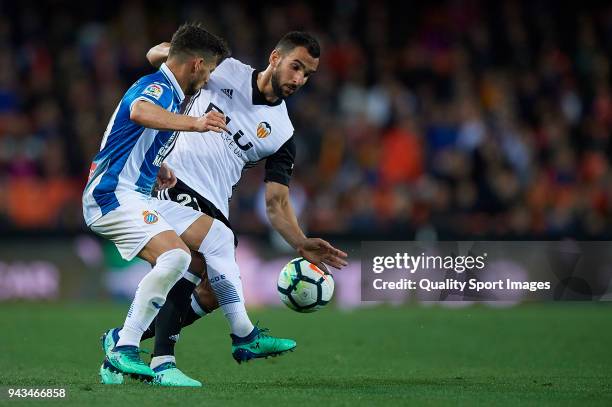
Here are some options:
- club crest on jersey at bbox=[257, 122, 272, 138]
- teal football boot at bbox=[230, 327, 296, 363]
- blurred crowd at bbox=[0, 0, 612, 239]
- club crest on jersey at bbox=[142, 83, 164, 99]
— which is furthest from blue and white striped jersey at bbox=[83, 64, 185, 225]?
blurred crowd at bbox=[0, 0, 612, 239]

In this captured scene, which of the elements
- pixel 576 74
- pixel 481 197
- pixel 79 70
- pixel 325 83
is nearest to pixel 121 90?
pixel 79 70

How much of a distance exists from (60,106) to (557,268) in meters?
8.25

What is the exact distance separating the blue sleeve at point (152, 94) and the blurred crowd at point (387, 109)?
26.4 feet

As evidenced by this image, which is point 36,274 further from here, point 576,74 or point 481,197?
point 576,74

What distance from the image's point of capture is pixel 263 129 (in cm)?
761

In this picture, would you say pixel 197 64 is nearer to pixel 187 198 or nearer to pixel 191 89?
pixel 191 89

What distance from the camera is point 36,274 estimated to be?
14.4m

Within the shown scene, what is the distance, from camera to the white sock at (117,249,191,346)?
21.5 ft

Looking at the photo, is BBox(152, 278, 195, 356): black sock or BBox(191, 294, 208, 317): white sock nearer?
A: BBox(152, 278, 195, 356): black sock

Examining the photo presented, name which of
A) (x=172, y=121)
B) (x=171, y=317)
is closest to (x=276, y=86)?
(x=172, y=121)

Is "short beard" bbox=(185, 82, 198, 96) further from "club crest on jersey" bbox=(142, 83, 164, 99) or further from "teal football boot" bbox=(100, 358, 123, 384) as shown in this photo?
"teal football boot" bbox=(100, 358, 123, 384)

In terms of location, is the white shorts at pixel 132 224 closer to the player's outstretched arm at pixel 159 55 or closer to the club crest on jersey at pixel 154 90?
the club crest on jersey at pixel 154 90

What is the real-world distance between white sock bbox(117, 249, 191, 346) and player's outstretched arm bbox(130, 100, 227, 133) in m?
0.76

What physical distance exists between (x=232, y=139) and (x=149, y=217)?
114cm
